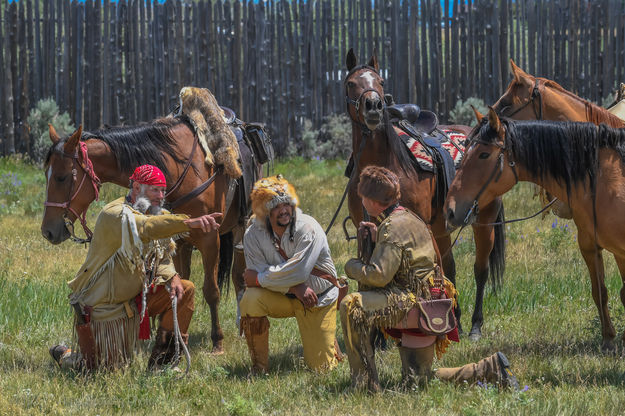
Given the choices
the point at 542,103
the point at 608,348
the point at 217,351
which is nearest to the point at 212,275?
the point at 217,351

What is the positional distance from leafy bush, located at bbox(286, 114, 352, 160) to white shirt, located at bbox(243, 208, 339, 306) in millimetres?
9968

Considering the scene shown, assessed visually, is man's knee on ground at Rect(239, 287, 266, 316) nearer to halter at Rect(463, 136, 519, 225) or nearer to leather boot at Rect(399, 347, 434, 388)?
leather boot at Rect(399, 347, 434, 388)

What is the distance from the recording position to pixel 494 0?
16.0m

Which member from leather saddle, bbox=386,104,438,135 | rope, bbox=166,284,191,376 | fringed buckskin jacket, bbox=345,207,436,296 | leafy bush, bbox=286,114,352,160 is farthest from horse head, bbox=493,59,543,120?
leafy bush, bbox=286,114,352,160

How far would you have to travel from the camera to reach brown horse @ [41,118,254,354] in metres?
6.48

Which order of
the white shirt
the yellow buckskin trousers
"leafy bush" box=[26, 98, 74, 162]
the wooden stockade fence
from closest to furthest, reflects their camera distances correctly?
1. the white shirt
2. the yellow buckskin trousers
3. "leafy bush" box=[26, 98, 74, 162]
4. the wooden stockade fence

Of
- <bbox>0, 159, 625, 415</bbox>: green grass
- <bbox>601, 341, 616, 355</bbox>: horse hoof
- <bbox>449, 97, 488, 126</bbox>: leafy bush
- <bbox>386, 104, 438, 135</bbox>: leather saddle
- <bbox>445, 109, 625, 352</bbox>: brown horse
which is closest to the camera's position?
<bbox>0, 159, 625, 415</bbox>: green grass

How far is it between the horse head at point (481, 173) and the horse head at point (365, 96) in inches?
33.8

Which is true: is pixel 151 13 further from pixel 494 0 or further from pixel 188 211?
pixel 188 211

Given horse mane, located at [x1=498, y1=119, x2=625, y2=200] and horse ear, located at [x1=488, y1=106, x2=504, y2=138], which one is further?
horse mane, located at [x1=498, y1=119, x2=625, y2=200]

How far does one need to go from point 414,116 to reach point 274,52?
8758 mm

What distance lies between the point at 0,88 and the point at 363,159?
11.5 meters

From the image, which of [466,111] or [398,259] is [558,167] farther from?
[466,111]

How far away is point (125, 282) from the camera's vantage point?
5.99 m
